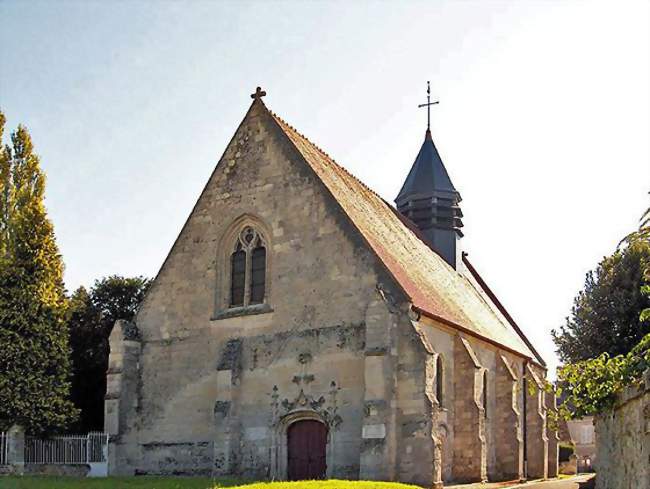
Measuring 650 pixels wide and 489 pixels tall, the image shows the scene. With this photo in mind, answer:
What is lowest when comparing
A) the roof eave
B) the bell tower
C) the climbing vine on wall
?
the climbing vine on wall

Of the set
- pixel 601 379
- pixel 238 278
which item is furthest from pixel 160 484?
pixel 601 379

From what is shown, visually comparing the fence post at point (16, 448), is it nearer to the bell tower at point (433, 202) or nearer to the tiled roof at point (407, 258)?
the tiled roof at point (407, 258)

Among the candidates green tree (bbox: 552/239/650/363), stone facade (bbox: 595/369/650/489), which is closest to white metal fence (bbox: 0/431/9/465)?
stone facade (bbox: 595/369/650/489)

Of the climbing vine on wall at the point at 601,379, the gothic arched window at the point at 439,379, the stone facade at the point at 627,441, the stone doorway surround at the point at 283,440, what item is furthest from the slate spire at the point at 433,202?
the climbing vine on wall at the point at 601,379

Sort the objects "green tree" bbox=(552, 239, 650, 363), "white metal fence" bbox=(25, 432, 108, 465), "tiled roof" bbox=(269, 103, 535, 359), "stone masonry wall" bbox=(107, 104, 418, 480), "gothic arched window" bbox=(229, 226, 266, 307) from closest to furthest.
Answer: "stone masonry wall" bbox=(107, 104, 418, 480) < "tiled roof" bbox=(269, 103, 535, 359) < "gothic arched window" bbox=(229, 226, 266, 307) < "white metal fence" bbox=(25, 432, 108, 465) < "green tree" bbox=(552, 239, 650, 363)

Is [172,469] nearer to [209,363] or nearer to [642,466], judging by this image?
[209,363]

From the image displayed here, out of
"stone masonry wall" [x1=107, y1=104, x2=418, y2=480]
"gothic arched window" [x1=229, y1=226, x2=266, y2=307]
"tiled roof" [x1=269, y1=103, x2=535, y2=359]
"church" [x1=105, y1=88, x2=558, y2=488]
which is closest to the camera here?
"church" [x1=105, y1=88, x2=558, y2=488]

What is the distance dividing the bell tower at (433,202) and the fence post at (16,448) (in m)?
19.2

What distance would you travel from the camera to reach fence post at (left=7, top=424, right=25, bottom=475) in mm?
27734

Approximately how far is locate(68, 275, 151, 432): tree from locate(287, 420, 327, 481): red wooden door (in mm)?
11175

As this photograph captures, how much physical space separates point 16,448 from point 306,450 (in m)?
10.6

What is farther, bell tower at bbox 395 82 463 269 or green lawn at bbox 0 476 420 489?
bell tower at bbox 395 82 463 269

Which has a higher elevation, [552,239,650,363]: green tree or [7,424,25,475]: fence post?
[552,239,650,363]: green tree

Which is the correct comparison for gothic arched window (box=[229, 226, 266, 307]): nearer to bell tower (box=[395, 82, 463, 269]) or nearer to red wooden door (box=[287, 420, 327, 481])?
red wooden door (box=[287, 420, 327, 481])
